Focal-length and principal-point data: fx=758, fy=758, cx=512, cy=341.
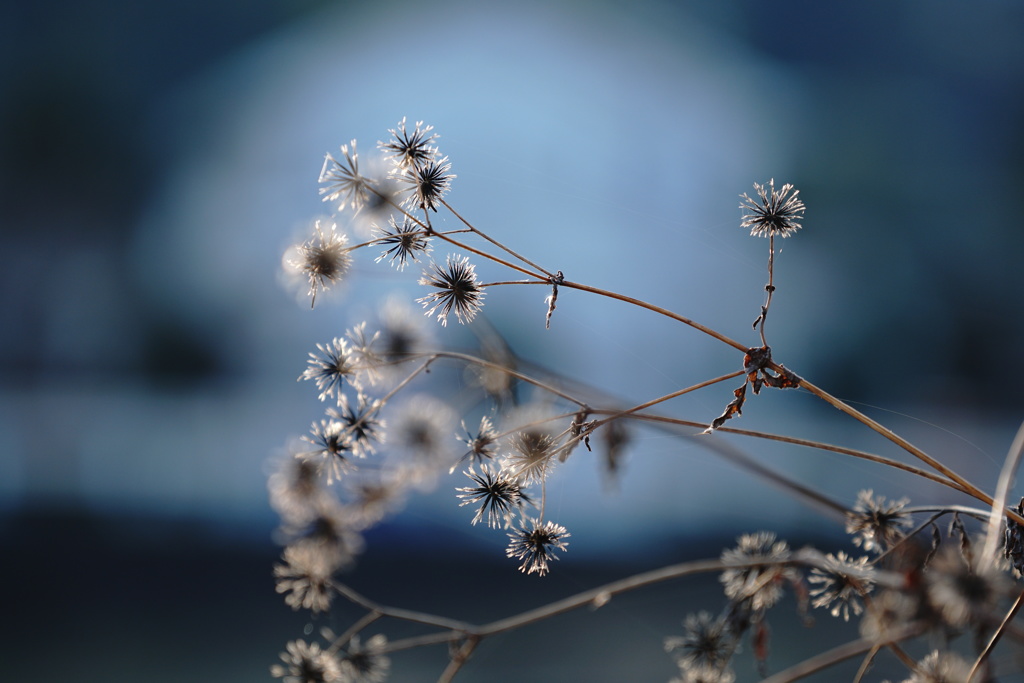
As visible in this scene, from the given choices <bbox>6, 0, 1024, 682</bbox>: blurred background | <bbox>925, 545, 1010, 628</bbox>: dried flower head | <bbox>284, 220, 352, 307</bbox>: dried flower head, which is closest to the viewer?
<bbox>925, 545, 1010, 628</bbox>: dried flower head

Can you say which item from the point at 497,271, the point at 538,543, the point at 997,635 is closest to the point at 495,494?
the point at 538,543

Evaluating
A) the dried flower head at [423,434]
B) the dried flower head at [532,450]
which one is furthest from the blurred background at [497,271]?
the dried flower head at [532,450]

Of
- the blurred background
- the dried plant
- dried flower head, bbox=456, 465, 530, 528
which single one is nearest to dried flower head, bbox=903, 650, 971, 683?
the dried plant

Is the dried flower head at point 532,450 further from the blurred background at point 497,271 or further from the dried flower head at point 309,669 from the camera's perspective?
the blurred background at point 497,271

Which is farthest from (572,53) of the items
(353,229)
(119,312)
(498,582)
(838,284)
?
(353,229)

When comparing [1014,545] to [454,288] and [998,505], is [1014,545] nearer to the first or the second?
[998,505]

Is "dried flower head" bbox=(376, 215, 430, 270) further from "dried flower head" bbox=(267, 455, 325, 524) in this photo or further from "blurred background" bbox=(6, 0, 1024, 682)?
"blurred background" bbox=(6, 0, 1024, 682)

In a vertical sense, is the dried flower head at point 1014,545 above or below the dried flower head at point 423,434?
below

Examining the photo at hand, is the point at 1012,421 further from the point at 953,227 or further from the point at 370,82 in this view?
the point at 370,82
